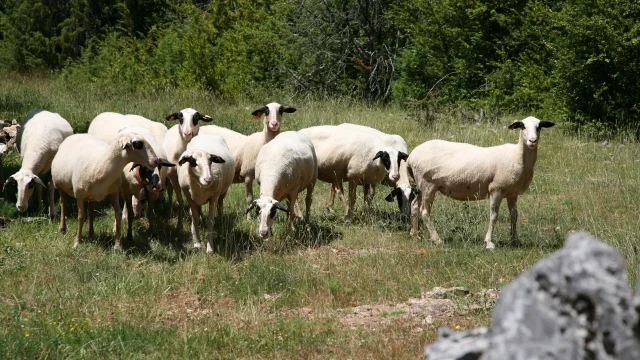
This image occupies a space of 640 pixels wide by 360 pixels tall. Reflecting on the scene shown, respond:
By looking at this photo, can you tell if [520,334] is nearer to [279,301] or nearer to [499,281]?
[279,301]

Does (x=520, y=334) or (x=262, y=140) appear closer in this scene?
(x=520, y=334)

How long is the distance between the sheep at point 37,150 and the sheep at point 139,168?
68cm

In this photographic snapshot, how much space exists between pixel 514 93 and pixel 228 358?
18.0 metres

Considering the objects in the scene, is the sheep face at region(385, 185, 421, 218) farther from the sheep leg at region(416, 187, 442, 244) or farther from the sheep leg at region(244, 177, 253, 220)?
the sheep leg at region(244, 177, 253, 220)

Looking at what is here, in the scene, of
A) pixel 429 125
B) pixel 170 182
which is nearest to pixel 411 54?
pixel 429 125

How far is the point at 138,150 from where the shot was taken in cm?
970

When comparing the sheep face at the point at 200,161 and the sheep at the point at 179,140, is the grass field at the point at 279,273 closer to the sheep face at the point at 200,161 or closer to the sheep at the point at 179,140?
the sheep at the point at 179,140

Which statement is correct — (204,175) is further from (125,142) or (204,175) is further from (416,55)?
(416,55)

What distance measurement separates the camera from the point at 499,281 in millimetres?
8484

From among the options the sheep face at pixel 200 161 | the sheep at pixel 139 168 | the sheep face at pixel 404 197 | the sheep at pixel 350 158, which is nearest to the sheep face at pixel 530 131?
the sheep face at pixel 404 197

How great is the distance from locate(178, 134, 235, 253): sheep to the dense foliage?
9.52 m

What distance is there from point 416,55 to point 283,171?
49.6ft

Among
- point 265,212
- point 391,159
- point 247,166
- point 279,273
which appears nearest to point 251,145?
point 247,166

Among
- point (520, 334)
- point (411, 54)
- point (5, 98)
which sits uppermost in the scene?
point (520, 334)
